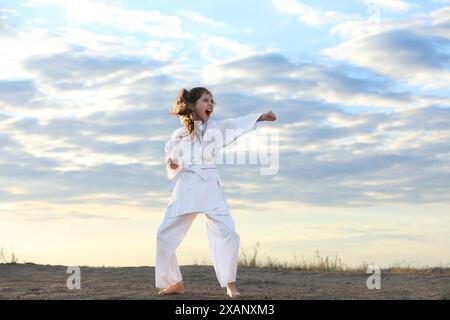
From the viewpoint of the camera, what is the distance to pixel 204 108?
829 centimetres

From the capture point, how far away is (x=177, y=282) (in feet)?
27.7

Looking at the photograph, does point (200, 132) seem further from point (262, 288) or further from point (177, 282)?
point (262, 288)

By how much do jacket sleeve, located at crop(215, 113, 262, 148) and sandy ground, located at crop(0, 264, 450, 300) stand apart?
6.02 ft

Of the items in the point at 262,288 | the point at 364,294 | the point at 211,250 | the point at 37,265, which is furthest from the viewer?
the point at 37,265

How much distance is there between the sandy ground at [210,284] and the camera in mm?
8641

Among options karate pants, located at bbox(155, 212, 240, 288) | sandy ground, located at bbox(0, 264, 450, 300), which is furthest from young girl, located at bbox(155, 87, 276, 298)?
sandy ground, located at bbox(0, 264, 450, 300)

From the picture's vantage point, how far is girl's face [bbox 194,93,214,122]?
27.2 feet

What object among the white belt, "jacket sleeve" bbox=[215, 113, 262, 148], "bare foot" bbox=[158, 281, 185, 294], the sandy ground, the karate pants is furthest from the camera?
the sandy ground

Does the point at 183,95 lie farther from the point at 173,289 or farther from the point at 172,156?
the point at 173,289

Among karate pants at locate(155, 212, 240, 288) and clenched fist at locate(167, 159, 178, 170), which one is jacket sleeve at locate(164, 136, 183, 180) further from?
karate pants at locate(155, 212, 240, 288)

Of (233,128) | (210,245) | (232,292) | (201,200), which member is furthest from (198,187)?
Answer: (232,292)
